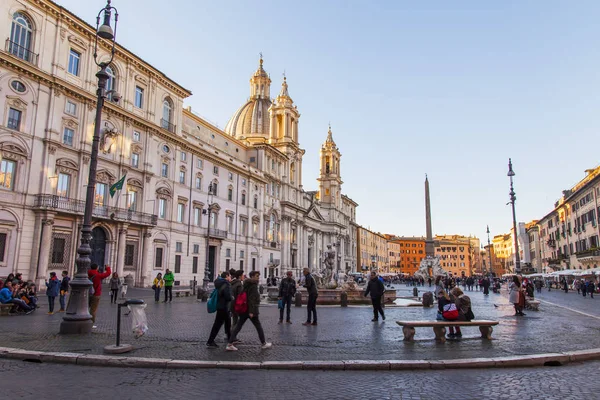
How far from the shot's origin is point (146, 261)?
117 feet

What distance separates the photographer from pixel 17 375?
21.9ft

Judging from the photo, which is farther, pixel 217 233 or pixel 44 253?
pixel 217 233

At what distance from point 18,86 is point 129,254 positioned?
13689 millimetres

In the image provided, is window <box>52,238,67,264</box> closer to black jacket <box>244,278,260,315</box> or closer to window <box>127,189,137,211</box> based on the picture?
window <box>127,189,137,211</box>

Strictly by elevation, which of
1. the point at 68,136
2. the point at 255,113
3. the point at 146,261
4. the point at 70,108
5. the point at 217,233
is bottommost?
the point at 146,261

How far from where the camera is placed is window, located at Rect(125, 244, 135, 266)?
34469 millimetres

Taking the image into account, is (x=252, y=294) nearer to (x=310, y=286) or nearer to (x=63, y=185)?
(x=310, y=286)

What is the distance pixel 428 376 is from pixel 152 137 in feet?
113

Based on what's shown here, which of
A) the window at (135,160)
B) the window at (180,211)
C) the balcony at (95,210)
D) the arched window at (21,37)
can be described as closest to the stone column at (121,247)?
the balcony at (95,210)

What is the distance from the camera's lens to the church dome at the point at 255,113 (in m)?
72.9

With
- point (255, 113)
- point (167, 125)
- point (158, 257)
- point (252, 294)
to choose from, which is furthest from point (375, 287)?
point (255, 113)

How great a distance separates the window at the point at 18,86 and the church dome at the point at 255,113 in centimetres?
4485

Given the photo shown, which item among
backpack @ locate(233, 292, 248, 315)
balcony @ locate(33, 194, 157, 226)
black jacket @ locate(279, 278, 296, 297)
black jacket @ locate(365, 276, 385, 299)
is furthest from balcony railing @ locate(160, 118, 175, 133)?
backpack @ locate(233, 292, 248, 315)

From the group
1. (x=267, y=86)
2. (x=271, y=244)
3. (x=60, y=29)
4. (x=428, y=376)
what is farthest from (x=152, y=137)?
(x=267, y=86)
